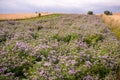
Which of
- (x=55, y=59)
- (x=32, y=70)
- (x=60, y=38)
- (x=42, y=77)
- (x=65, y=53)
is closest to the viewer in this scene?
(x=42, y=77)

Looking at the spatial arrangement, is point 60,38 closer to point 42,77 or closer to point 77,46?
point 77,46

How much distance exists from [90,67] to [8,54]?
2517mm

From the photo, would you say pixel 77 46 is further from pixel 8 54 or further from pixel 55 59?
pixel 8 54

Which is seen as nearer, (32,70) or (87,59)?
(32,70)

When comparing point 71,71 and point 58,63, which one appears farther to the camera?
point 58,63

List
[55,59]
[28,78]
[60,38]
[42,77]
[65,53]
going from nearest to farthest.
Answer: [42,77], [28,78], [55,59], [65,53], [60,38]

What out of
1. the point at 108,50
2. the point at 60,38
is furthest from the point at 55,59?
the point at 60,38

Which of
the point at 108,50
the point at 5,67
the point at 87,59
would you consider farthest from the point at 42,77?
the point at 108,50

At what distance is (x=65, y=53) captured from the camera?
33.7ft

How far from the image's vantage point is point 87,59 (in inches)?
366

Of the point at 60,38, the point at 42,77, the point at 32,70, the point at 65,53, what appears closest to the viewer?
the point at 42,77

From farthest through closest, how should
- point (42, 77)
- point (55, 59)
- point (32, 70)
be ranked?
point (55, 59) < point (32, 70) < point (42, 77)

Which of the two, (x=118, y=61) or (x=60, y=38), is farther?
(x=60, y=38)

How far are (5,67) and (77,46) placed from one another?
10.4ft
